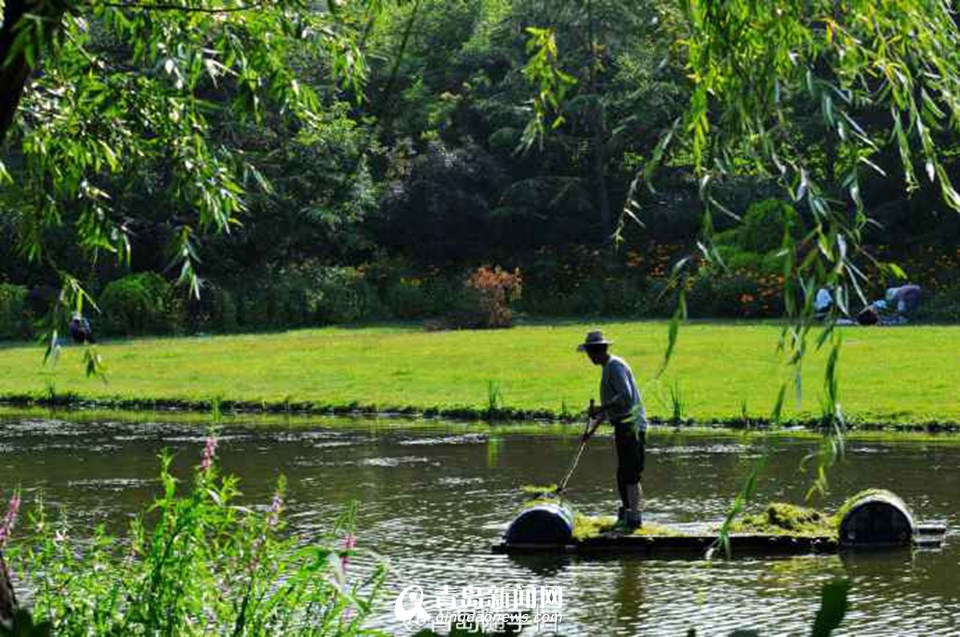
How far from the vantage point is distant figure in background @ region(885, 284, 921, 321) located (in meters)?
43.8

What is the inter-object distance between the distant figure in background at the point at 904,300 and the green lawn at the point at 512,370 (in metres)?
3.44

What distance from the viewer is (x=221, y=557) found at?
28.3 ft

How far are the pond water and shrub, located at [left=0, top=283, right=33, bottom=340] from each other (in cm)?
1724

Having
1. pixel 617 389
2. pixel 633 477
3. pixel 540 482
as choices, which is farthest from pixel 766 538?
pixel 540 482

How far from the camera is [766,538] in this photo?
→ 15.6 metres

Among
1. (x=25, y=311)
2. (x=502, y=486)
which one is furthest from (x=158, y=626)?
(x=25, y=311)

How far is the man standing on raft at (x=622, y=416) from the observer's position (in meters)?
15.7

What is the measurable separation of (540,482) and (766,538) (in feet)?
19.0

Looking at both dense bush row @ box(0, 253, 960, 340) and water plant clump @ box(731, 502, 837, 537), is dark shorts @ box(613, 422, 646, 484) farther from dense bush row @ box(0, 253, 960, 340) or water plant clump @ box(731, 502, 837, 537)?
dense bush row @ box(0, 253, 960, 340)

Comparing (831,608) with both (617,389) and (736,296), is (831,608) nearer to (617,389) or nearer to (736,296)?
(617,389)

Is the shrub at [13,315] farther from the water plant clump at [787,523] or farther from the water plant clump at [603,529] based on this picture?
the water plant clump at [787,523]

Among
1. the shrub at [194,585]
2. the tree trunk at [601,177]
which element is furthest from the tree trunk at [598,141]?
the shrub at [194,585]

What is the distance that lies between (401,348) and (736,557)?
2408 cm

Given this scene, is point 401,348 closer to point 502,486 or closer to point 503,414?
point 503,414
